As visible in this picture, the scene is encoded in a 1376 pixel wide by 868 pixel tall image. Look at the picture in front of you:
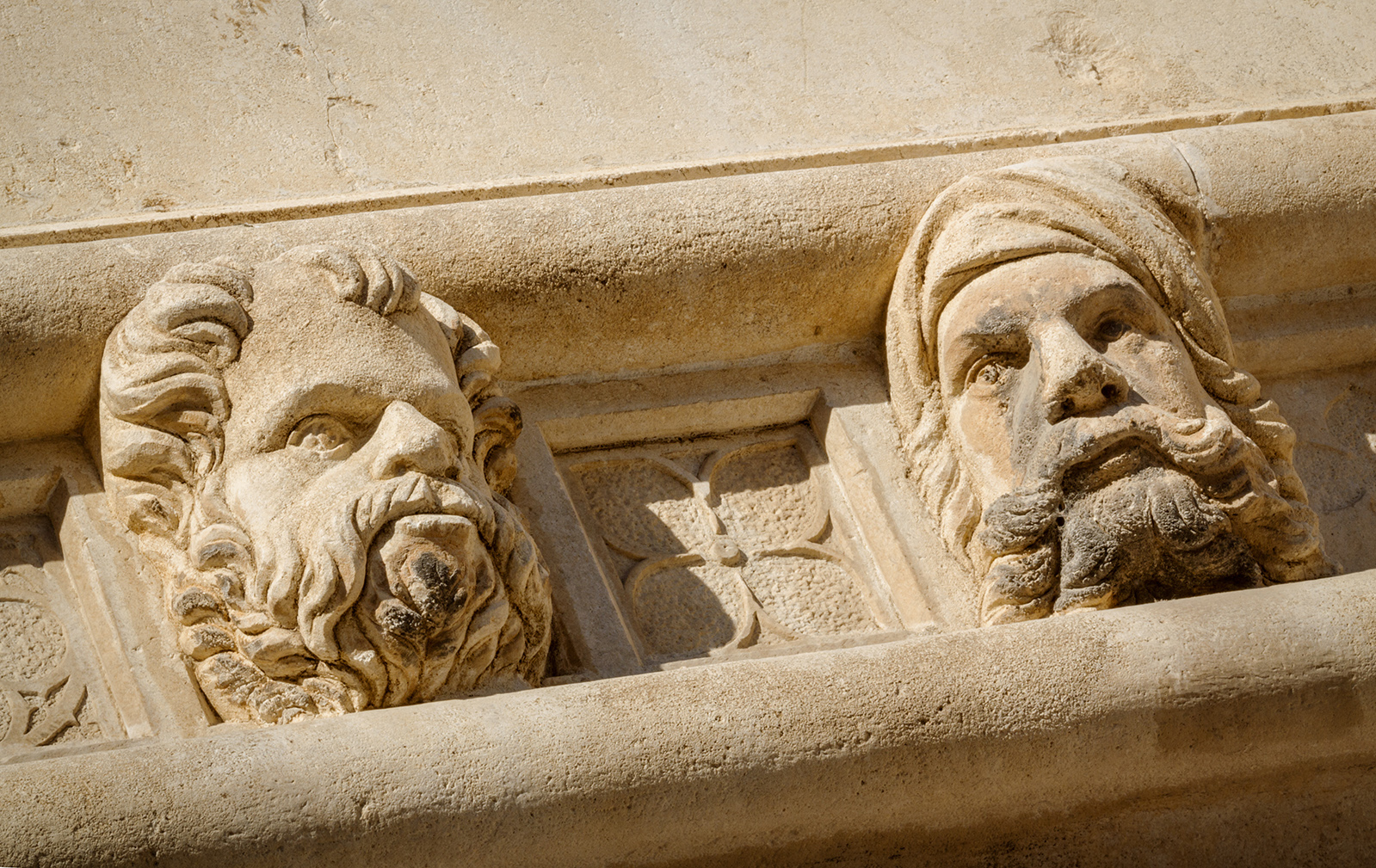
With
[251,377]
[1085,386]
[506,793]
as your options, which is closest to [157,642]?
[251,377]

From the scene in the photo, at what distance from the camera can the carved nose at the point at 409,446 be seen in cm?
234

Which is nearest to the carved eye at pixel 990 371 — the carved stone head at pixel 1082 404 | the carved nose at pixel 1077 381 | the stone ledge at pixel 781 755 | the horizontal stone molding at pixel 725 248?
the carved stone head at pixel 1082 404

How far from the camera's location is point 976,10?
374 cm

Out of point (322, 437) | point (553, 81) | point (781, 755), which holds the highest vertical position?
point (553, 81)

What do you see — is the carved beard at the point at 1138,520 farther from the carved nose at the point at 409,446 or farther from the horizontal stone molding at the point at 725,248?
the carved nose at the point at 409,446

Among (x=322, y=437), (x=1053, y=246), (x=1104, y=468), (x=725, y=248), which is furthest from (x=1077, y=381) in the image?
(x=322, y=437)

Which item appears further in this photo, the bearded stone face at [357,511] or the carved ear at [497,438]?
the carved ear at [497,438]

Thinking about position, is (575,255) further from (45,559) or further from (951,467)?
(45,559)

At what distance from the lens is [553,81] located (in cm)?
343

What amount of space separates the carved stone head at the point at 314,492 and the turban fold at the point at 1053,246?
87 centimetres

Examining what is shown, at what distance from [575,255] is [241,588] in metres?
0.96

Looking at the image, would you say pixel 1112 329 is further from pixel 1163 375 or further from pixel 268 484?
pixel 268 484

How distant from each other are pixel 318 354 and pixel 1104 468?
49.6 inches

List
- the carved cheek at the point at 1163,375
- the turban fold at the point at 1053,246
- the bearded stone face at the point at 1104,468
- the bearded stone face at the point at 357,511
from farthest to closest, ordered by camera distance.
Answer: the turban fold at the point at 1053,246 < the carved cheek at the point at 1163,375 < the bearded stone face at the point at 1104,468 < the bearded stone face at the point at 357,511
